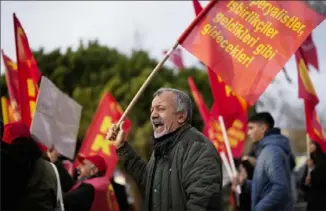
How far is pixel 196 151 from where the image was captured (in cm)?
477

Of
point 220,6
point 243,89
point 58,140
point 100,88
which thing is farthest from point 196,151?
point 100,88

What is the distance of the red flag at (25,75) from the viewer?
7.93 meters

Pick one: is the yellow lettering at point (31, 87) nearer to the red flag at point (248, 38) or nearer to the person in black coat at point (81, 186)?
the person in black coat at point (81, 186)

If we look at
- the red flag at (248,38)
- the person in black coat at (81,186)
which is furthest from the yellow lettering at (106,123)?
the red flag at (248,38)

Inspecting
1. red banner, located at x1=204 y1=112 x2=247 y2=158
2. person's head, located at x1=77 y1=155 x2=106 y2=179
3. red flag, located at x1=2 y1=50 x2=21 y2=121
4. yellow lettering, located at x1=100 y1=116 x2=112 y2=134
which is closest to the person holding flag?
person's head, located at x1=77 y1=155 x2=106 y2=179

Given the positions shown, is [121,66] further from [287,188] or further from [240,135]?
[287,188]

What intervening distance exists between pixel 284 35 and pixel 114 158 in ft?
16.0

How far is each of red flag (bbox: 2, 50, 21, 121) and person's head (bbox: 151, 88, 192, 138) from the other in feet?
15.0

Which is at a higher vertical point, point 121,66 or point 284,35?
point 284,35

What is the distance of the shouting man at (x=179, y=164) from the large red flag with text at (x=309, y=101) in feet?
10.9

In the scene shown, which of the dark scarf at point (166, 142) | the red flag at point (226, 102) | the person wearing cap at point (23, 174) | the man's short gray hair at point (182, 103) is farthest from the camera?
the red flag at point (226, 102)

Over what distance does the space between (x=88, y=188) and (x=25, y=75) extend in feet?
5.48

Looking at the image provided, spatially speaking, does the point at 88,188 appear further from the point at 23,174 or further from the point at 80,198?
the point at 23,174

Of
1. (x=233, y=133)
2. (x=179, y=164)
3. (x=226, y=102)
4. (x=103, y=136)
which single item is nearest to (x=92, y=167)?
(x=226, y=102)
